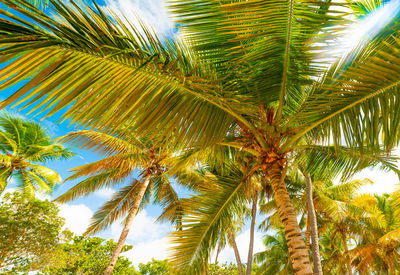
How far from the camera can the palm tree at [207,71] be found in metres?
1.69

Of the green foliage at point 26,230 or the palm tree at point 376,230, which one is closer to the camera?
the green foliage at point 26,230

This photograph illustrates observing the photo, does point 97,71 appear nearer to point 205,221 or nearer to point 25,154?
point 205,221

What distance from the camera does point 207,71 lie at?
9.59 ft

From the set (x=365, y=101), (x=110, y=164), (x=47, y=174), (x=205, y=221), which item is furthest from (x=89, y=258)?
(x=365, y=101)

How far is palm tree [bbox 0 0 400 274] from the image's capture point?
1691 millimetres

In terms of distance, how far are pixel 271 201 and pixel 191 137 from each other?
1264cm

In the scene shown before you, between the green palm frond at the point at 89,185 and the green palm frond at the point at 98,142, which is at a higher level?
the green palm frond at the point at 98,142

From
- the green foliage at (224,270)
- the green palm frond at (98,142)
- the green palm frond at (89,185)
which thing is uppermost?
the green palm frond at (98,142)

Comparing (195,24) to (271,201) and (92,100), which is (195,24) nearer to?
(92,100)

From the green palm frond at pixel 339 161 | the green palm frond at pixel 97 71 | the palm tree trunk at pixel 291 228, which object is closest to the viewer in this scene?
the green palm frond at pixel 97 71

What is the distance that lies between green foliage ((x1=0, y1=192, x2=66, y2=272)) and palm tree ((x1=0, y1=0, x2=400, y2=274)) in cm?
1097

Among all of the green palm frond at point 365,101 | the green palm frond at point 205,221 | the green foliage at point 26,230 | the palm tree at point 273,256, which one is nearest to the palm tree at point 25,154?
the green foliage at point 26,230

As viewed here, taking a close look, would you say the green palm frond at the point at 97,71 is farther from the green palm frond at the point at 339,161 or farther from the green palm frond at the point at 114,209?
the green palm frond at the point at 114,209

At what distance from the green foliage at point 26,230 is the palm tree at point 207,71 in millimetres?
10970
